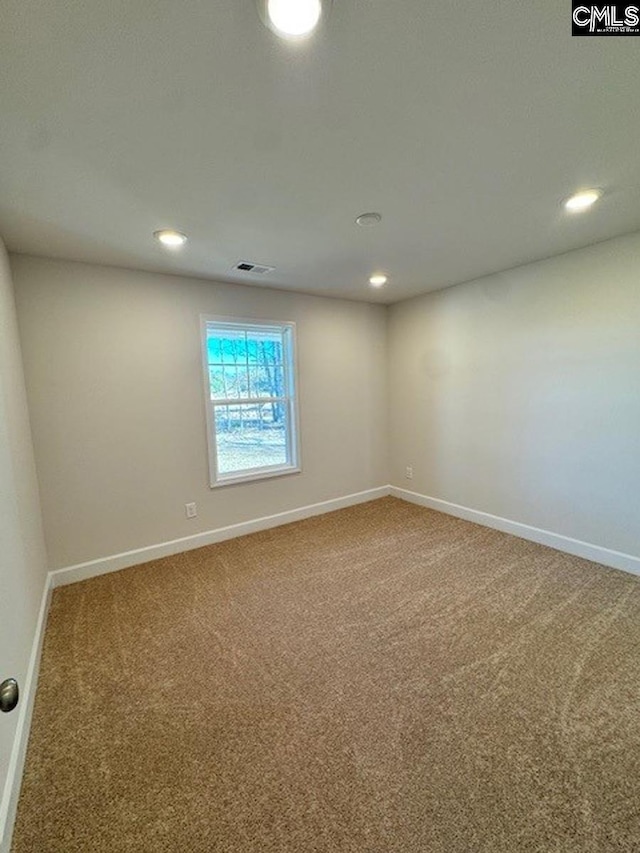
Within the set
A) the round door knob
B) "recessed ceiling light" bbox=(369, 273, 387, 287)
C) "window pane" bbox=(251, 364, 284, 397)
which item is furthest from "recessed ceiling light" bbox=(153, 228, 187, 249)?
the round door knob

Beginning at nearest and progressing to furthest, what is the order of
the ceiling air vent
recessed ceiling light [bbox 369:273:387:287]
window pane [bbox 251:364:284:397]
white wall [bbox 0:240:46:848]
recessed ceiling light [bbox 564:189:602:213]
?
white wall [bbox 0:240:46:848] → recessed ceiling light [bbox 564:189:602:213] → the ceiling air vent → recessed ceiling light [bbox 369:273:387:287] → window pane [bbox 251:364:284:397]

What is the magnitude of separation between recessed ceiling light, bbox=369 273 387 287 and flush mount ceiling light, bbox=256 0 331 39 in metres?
2.28

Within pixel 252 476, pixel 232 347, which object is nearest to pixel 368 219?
pixel 232 347

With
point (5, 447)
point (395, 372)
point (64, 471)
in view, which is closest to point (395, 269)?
point (395, 372)

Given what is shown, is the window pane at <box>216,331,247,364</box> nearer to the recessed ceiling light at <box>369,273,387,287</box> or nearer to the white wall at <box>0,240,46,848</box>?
the recessed ceiling light at <box>369,273,387,287</box>

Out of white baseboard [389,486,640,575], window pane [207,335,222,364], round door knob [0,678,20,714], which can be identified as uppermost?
window pane [207,335,222,364]

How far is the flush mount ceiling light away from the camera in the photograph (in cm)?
90

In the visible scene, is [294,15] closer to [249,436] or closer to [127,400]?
[127,400]

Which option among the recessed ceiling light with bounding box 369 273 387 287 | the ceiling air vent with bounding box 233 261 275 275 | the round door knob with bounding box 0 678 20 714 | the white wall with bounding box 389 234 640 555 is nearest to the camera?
the round door knob with bounding box 0 678 20 714

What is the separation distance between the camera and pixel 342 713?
1.55m

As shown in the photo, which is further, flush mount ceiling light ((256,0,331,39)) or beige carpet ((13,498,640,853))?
beige carpet ((13,498,640,853))

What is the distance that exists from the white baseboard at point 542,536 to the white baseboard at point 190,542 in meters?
0.90

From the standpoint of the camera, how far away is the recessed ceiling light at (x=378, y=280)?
3.22m

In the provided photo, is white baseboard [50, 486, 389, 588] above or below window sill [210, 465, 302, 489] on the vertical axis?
below
